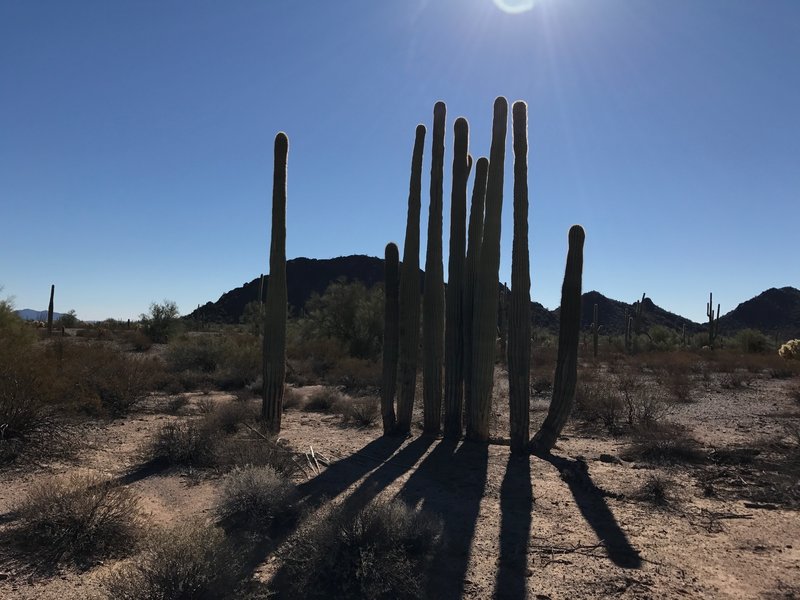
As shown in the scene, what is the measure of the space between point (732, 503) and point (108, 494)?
679 cm

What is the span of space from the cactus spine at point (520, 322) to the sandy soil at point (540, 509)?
1.94 ft

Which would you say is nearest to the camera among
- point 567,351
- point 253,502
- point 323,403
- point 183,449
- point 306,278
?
point 253,502

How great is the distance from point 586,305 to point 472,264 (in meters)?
64.3

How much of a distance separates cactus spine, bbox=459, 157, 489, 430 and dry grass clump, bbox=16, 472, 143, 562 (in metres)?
5.76

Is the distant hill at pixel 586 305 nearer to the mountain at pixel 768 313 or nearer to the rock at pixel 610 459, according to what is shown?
the mountain at pixel 768 313

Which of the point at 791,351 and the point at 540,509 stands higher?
the point at 791,351

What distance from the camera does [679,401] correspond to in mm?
16172

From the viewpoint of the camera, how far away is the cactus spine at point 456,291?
408 inches

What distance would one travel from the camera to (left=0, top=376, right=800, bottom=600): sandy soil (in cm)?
481

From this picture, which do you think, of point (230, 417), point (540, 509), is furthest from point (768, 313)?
point (540, 509)

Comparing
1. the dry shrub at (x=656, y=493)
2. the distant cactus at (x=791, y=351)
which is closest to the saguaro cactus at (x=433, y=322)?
the dry shrub at (x=656, y=493)

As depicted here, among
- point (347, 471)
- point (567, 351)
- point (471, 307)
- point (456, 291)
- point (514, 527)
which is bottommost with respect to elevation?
point (514, 527)

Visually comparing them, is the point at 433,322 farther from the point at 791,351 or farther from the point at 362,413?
the point at 791,351

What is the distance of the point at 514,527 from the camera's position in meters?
6.14
